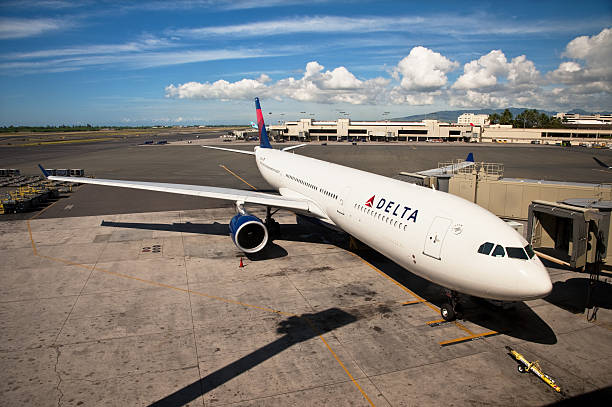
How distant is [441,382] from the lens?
9.68 metres

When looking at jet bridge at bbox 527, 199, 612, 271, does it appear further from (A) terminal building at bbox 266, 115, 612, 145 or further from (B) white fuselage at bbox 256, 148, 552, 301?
Answer: (A) terminal building at bbox 266, 115, 612, 145

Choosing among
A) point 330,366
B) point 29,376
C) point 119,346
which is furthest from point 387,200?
point 29,376

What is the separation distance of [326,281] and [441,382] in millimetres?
7186

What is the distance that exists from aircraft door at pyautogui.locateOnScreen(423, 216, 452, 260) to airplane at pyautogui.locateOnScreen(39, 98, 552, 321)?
0.10ft

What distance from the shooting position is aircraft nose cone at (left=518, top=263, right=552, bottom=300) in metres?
9.82

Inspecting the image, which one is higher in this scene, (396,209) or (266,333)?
(396,209)

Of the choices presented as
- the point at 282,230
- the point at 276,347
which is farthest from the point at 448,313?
the point at 282,230

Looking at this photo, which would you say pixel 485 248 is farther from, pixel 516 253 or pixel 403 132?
pixel 403 132

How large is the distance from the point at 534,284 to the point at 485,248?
1487 mm

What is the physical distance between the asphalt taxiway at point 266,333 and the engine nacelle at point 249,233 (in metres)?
0.95

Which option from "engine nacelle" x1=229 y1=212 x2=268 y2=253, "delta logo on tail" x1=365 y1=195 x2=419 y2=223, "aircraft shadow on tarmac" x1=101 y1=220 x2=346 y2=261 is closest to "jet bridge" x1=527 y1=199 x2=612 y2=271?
"delta logo on tail" x1=365 y1=195 x2=419 y2=223

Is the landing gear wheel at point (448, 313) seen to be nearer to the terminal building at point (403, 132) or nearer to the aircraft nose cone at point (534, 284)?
the aircraft nose cone at point (534, 284)

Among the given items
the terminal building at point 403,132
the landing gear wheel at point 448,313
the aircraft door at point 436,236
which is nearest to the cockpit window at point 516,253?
the aircraft door at point 436,236

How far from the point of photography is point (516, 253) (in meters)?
10.3
